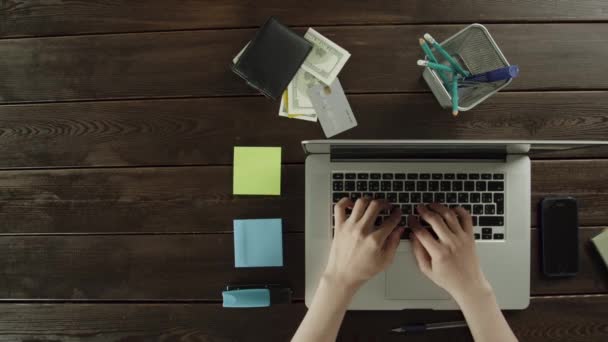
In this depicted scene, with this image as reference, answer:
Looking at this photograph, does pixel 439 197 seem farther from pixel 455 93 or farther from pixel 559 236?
pixel 559 236

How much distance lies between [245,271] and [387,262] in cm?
35

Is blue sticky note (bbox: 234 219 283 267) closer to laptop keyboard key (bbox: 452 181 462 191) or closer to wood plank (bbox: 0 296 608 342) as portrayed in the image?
wood plank (bbox: 0 296 608 342)

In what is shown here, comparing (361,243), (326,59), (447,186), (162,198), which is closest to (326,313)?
(361,243)

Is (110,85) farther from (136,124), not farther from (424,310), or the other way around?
(424,310)

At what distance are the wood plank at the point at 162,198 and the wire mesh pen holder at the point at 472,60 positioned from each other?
246 mm

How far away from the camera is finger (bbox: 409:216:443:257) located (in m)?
0.79

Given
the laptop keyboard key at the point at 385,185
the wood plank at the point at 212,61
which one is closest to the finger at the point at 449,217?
the laptop keyboard key at the point at 385,185

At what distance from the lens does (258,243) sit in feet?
3.06

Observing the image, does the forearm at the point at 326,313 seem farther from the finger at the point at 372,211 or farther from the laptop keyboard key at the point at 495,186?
the laptop keyboard key at the point at 495,186

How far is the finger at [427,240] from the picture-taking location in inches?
31.1

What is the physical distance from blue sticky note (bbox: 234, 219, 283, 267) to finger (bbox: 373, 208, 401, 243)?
254 mm

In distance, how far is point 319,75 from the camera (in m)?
0.95

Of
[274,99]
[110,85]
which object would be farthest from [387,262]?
[110,85]

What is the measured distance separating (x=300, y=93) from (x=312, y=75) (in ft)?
0.18
